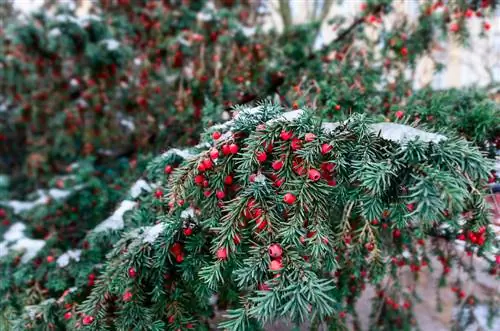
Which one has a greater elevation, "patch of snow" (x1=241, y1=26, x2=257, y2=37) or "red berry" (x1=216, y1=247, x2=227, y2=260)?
"red berry" (x1=216, y1=247, x2=227, y2=260)

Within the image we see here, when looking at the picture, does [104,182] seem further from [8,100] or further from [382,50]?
[382,50]

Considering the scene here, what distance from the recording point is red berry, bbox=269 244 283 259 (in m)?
1.20

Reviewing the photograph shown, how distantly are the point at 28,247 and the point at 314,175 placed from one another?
2.19m

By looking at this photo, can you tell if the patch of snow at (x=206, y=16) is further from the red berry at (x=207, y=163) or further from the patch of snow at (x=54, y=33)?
Result: the red berry at (x=207, y=163)

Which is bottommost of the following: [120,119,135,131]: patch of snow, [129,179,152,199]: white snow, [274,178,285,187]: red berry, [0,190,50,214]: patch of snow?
[0,190,50,214]: patch of snow

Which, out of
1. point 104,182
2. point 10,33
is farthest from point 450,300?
point 10,33

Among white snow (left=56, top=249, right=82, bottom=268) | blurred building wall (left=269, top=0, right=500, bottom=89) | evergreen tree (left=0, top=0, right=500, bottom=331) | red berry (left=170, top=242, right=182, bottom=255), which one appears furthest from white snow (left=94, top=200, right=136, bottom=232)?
blurred building wall (left=269, top=0, right=500, bottom=89)

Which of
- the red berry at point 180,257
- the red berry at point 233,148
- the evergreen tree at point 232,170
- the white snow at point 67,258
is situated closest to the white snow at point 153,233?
the evergreen tree at point 232,170

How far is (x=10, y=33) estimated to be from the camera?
11.3ft

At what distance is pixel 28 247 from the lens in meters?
2.55

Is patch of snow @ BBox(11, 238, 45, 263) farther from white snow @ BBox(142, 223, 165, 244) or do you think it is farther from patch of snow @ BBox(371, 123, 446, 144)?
patch of snow @ BBox(371, 123, 446, 144)

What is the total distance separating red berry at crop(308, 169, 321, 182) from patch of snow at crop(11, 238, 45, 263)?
6.71 feet

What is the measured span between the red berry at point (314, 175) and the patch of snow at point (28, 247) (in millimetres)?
2046

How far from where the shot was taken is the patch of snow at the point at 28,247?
245cm
